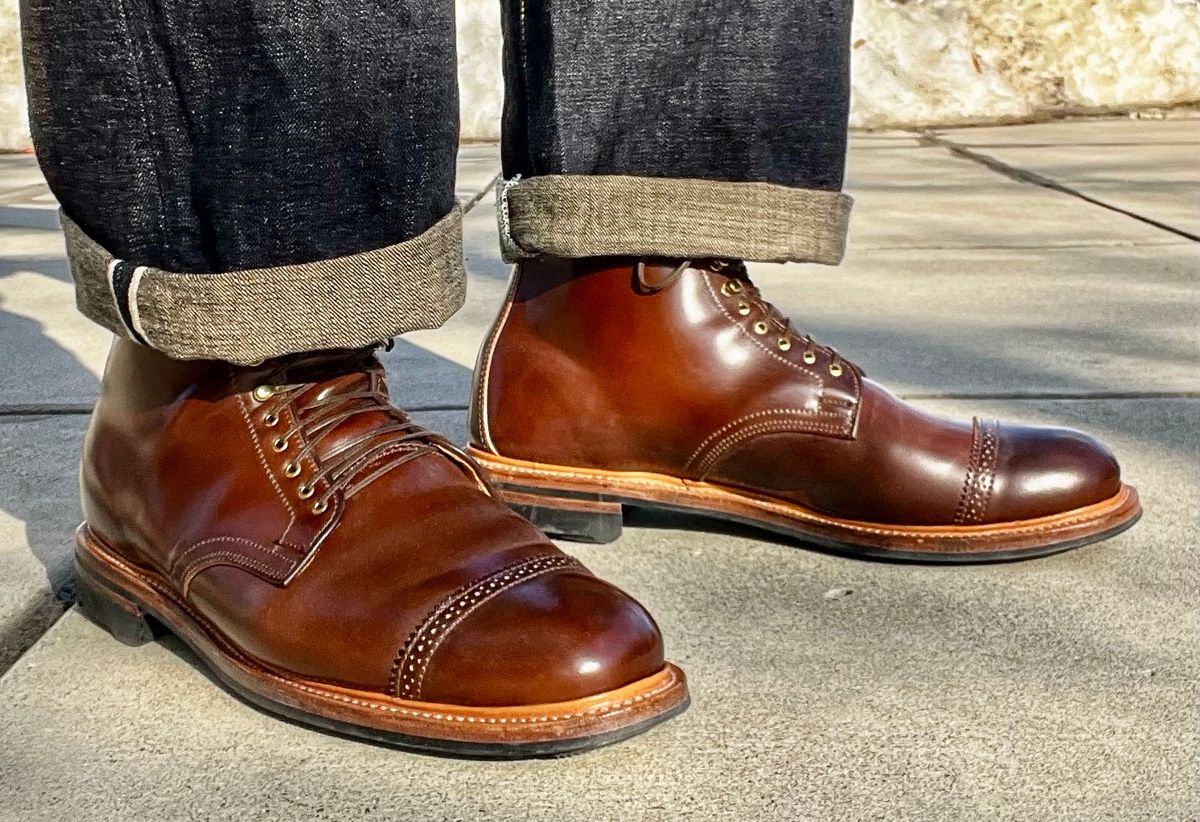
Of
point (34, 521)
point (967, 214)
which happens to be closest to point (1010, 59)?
point (967, 214)

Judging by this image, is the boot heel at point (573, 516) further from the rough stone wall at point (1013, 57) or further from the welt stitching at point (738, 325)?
the rough stone wall at point (1013, 57)

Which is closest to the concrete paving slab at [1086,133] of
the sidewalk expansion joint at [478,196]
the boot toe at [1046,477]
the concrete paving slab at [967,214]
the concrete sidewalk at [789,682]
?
the concrete paving slab at [967,214]

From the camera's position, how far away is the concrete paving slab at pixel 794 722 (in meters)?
0.85

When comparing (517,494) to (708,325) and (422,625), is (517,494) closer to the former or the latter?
(708,325)

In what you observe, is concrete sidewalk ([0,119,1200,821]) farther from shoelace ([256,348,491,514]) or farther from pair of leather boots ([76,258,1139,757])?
shoelace ([256,348,491,514])

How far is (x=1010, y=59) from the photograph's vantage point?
18.4 ft

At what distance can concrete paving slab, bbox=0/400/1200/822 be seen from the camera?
33.3 inches

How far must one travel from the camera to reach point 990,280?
2.65 metres

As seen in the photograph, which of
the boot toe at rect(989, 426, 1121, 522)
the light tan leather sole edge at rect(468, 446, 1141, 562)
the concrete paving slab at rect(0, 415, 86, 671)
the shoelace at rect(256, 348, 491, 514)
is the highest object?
the shoelace at rect(256, 348, 491, 514)

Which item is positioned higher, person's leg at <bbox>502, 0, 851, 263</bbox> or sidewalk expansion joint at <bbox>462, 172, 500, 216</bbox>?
person's leg at <bbox>502, 0, 851, 263</bbox>

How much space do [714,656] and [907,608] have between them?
21cm

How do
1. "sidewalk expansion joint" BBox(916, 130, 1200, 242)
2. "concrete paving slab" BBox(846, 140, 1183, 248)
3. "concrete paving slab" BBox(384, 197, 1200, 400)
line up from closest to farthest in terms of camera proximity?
"concrete paving slab" BBox(384, 197, 1200, 400)
"concrete paving slab" BBox(846, 140, 1183, 248)
"sidewalk expansion joint" BBox(916, 130, 1200, 242)

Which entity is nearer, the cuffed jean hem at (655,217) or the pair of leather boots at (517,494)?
the pair of leather boots at (517,494)

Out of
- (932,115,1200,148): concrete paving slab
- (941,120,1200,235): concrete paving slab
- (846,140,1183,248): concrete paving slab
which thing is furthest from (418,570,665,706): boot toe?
(932,115,1200,148): concrete paving slab
